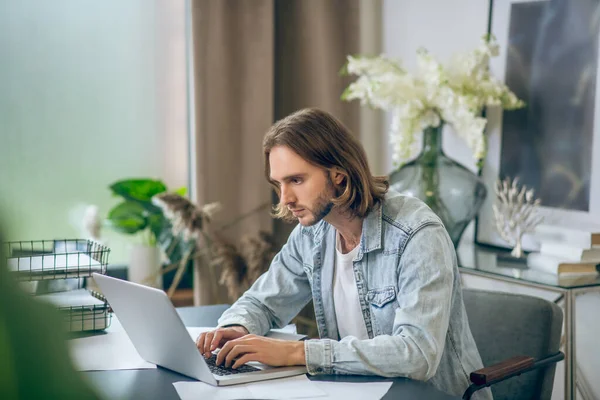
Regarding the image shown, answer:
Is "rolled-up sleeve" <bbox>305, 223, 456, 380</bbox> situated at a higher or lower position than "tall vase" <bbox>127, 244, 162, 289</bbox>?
higher

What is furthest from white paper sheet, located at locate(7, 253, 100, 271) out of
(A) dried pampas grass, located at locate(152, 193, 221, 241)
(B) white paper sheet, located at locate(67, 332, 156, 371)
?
(A) dried pampas grass, located at locate(152, 193, 221, 241)

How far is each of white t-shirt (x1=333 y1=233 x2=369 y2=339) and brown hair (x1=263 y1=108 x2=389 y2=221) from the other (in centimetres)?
12

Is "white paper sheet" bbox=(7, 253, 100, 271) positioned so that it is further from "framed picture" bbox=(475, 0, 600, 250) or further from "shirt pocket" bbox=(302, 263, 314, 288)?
"framed picture" bbox=(475, 0, 600, 250)

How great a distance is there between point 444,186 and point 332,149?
1.08 m

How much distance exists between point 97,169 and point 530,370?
2164 mm

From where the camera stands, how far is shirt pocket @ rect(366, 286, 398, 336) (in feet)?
5.08

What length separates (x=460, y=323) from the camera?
157 centimetres

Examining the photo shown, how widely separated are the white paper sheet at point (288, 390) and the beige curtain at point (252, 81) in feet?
6.05

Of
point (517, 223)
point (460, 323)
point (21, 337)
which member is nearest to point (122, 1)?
point (517, 223)

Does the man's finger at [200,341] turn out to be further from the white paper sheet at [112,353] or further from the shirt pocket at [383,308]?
the shirt pocket at [383,308]

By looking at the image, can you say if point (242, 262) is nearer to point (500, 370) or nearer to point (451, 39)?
point (451, 39)

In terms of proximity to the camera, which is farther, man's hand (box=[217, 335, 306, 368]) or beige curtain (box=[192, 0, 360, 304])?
beige curtain (box=[192, 0, 360, 304])

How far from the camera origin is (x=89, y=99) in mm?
3152

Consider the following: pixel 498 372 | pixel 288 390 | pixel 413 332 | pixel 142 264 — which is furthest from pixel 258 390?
pixel 142 264
